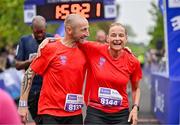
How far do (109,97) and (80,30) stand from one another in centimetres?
77

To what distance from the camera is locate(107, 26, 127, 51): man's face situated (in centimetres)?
725

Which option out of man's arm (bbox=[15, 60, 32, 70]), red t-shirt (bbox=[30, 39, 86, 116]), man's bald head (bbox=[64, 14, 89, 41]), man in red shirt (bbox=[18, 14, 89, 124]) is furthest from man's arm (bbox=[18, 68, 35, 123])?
man's arm (bbox=[15, 60, 32, 70])

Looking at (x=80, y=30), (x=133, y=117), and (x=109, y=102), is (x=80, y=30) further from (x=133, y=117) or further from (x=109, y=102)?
(x=133, y=117)

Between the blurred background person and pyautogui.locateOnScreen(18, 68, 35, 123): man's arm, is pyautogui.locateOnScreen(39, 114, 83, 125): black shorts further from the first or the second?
the blurred background person

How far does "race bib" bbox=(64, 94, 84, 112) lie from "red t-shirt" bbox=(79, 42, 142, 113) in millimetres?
166

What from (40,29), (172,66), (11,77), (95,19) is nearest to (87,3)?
(95,19)

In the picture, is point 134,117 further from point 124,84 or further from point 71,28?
point 71,28

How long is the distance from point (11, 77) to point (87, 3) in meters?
8.31

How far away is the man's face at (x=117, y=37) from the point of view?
725 cm

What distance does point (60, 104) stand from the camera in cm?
709

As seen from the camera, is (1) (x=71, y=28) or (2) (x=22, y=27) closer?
(1) (x=71, y=28)

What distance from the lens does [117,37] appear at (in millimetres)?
7262

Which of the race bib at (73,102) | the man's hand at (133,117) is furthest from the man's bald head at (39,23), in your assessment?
the man's hand at (133,117)

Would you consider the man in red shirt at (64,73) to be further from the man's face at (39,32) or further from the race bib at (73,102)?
the man's face at (39,32)
